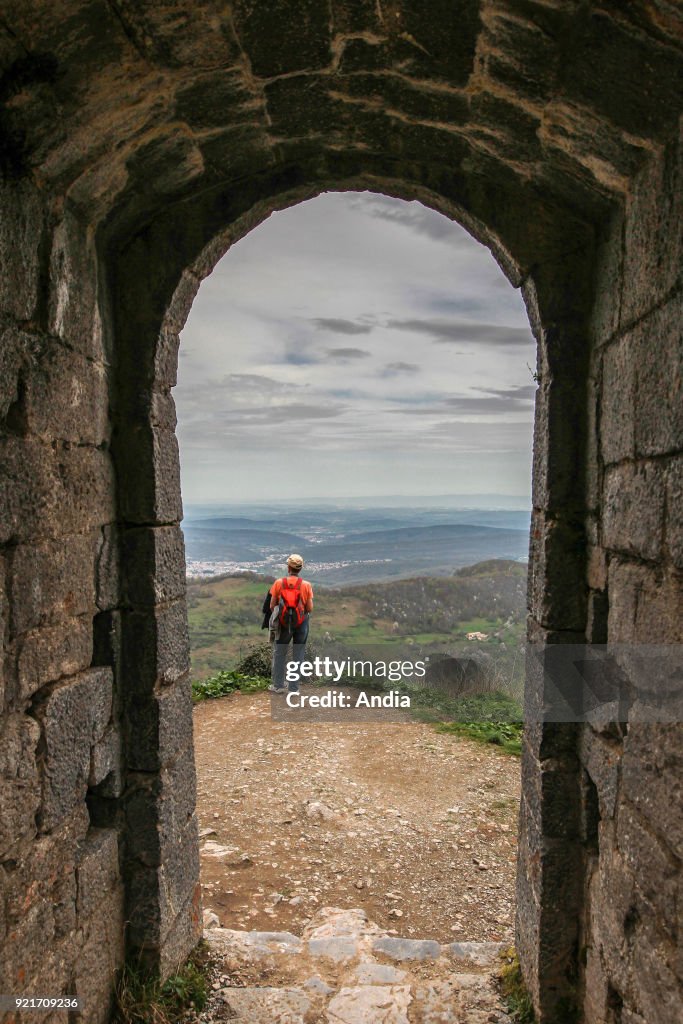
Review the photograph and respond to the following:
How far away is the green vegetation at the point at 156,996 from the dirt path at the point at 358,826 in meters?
0.84

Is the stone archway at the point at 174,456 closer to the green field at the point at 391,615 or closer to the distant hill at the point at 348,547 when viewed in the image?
the green field at the point at 391,615

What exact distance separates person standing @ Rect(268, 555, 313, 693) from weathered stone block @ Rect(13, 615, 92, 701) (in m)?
4.75

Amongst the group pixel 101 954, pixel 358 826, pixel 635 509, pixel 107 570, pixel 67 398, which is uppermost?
pixel 67 398

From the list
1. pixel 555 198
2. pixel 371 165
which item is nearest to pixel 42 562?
pixel 371 165

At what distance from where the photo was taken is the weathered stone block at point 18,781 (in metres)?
2.28

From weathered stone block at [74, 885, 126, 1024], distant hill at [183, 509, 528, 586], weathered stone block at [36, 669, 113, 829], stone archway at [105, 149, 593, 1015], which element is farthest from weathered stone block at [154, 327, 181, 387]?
distant hill at [183, 509, 528, 586]

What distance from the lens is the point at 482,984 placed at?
341cm

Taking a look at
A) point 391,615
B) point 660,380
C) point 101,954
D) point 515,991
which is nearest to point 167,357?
point 660,380

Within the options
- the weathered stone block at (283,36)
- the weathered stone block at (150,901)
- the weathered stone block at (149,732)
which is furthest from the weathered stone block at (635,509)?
the weathered stone block at (150,901)

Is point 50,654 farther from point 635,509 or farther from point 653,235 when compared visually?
point 653,235

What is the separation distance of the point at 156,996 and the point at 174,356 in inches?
121

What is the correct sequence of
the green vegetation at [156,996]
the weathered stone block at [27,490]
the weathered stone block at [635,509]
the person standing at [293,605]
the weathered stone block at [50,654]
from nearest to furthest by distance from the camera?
the weathered stone block at [635,509] < the weathered stone block at [27,490] < the weathered stone block at [50,654] < the green vegetation at [156,996] < the person standing at [293,605]

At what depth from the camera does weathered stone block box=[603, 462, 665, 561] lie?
2.21 m

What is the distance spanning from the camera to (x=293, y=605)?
7734mm
